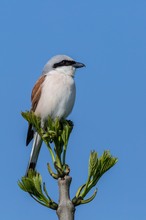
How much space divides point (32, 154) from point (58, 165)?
7.25 feet

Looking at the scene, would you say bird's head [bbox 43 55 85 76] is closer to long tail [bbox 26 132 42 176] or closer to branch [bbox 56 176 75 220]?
long tail [bbox 26 132 42 176]

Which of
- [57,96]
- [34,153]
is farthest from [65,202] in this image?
[57,96]

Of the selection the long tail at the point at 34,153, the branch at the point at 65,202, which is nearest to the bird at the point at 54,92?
the long tail at the point at 34,153

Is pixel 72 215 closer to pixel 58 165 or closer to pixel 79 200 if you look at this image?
pixel 79 200

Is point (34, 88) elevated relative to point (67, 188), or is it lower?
elevated

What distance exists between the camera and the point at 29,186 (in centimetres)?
227

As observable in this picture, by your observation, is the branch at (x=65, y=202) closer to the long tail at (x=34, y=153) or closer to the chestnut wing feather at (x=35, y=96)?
the long tail at (x=34, y=153)

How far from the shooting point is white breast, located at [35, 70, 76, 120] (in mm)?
4969

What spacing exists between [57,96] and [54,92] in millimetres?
65

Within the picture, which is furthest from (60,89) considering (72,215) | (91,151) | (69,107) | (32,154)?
(72,215)

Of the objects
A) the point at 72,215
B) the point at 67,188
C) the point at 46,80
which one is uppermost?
the point at 46,80

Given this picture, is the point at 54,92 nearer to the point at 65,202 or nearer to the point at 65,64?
the point at 65,64

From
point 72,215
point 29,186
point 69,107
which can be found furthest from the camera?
point 69,107

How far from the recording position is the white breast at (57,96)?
16.3ft
